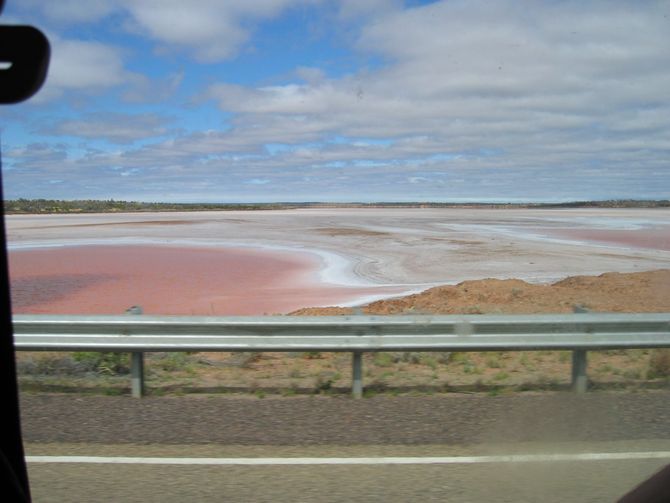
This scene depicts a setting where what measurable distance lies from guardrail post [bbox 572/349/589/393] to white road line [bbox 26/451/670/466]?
1.87 m

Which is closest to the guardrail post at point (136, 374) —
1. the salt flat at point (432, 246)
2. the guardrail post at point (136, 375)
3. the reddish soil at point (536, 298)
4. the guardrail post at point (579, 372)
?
the guardrail post at point (136, 375)

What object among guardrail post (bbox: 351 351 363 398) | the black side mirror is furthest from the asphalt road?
the black side mirror

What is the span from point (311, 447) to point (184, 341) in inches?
86.3

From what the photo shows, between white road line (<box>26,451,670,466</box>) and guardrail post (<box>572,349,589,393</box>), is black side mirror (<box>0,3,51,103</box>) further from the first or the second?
guardrail post (<box>572,349,589,393</box>)

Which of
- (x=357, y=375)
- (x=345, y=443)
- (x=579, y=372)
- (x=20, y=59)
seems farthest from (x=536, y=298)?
(x=20, y=59)

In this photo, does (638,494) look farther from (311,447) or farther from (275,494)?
(311,447)

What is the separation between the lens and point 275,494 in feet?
15.9

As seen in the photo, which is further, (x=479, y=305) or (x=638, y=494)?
(x=479, y=305)

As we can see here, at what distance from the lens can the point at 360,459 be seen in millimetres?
5559

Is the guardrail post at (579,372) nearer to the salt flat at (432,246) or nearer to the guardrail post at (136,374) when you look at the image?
the guardrail post at (136,374)

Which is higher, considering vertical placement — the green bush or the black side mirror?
the black side mirror

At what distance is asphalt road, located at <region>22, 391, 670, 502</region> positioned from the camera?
4910 millimetres

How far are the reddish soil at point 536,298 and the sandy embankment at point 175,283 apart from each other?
1.75m

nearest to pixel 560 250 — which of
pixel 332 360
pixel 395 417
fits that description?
pixel 332 360
